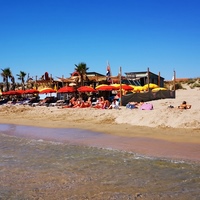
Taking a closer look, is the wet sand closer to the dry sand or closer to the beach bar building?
the dry sand

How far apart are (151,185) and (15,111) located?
21.0 m

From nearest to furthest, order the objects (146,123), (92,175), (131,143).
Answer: (92,175) → (131,143) → (146,123)

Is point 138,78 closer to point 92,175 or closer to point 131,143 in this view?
point 131,143

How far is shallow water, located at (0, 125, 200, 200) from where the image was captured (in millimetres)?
5359

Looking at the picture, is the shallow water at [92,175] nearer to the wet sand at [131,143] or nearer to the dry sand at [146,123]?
the wet sand at [131,143]

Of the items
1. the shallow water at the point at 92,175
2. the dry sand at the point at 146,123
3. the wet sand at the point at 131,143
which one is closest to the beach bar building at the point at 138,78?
the dry sand at the point at 146,123

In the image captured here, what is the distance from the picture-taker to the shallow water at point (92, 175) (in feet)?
17.6

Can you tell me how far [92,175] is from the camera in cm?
659

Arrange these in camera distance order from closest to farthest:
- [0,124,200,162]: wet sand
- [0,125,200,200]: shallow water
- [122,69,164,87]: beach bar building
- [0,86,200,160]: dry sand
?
[0,125,200,200]: shallow water
[0,124,200,162]: wet sand
[0,86,200,160]: dry sand
[122,69,164,87]: beach bar building

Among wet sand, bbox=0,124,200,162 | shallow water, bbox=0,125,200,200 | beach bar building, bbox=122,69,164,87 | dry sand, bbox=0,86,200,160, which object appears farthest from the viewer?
beach bar building, bbox=122,69,164,87

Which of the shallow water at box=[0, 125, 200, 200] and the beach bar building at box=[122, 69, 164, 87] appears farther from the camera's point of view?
the beach bar building at box=[122, 69, 164, 87]

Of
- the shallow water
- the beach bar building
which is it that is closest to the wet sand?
the shallow water

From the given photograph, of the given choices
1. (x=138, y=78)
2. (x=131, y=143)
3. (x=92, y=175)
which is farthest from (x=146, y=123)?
(x=138, y=78)

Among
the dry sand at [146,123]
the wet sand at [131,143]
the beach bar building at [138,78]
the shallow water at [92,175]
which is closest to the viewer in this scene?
the shallow water at [92,175]
